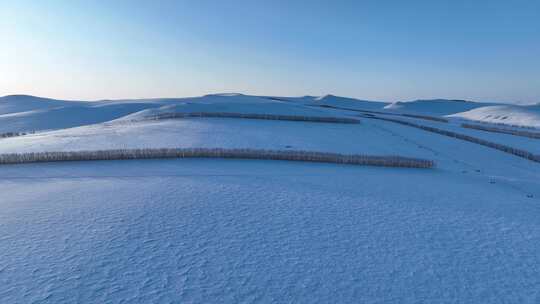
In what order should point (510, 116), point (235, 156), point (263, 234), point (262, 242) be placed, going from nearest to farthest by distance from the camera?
point (262, 242), point (263, 234), point (235, 156), point (510, 116)

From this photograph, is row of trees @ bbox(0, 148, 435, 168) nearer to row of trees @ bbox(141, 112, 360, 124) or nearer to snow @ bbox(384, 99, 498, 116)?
row of trees @ bbox(141, 112, 360, 124)

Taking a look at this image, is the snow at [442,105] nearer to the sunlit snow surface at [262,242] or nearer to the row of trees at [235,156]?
the row of trees at [235,156]

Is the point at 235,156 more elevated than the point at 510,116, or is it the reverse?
the point at 510,116

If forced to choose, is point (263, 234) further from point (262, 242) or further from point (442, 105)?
point (442, 105)

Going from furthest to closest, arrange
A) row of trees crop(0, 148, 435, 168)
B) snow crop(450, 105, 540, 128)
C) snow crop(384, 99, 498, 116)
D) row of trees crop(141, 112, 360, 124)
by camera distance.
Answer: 1. snow crop(384, 99, 498, 116)
2. snow crop(450, 105, 540, 128)
3. row of trees crop(141, 112, 360, 124)
4. row of trees crop(0, 148, 435, 168)

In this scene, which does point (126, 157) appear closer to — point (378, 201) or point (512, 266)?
point (378, 201)

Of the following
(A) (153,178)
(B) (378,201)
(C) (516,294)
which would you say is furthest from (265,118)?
(C) (516,294)

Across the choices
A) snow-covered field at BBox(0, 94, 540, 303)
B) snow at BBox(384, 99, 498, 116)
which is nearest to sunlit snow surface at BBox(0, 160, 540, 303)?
snow-covered field at BBox(0, 94, 540, 303)

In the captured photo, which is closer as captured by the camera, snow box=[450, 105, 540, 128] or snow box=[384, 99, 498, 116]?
snow box=[450, 105, 540, 128]

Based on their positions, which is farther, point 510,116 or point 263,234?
point 510,116

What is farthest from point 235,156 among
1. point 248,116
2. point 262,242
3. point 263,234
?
point 248,116
